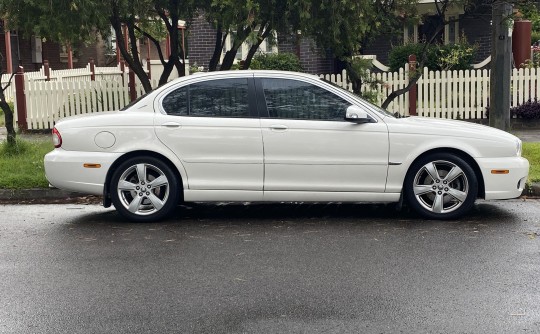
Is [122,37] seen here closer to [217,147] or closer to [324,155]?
[217,147]

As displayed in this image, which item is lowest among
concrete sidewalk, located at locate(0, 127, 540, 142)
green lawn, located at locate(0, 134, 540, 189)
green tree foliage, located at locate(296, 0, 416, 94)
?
concrete sidewalk, located at locate(0, 127, 540, 142)

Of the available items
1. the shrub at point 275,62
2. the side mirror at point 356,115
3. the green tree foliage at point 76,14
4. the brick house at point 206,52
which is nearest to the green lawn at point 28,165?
the green tree foliage at point 76,14

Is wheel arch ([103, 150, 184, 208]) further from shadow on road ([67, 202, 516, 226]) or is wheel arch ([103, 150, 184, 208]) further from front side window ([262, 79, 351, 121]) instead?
front side window ([262, 79, 351, 121])

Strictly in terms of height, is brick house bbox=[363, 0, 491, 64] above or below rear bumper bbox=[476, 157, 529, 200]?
above

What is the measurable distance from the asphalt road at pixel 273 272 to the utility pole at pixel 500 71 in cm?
324

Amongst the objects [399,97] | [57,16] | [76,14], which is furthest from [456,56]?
[57,16]

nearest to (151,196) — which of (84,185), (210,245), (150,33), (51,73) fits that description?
(84,185)

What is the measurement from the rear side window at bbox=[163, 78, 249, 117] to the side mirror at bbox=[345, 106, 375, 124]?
1.09 meters

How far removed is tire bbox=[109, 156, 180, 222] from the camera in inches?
328

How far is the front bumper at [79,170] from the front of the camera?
27.4 ft

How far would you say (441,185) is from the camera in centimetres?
834

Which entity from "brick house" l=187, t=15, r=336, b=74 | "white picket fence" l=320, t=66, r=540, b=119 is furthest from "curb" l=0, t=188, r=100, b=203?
"brick house" l=187, t=15, r=336, b=74

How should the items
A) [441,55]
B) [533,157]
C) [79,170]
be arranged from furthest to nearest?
[441,55], [533,157], [79,170]

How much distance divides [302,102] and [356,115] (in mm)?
631
